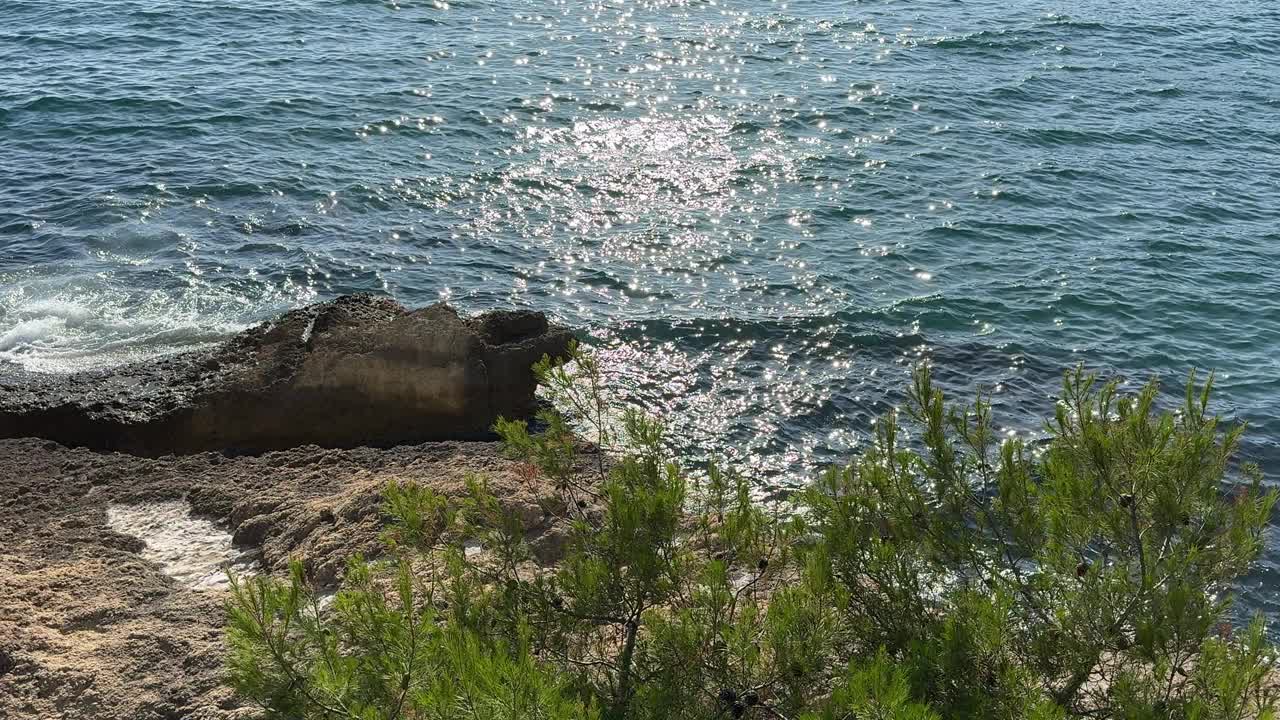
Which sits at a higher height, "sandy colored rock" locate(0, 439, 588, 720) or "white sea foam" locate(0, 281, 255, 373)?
"sandy colored rock" locate(0, 439, 588, 720)

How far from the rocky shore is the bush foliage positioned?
261 centimetres

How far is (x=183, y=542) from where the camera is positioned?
34.7 feet

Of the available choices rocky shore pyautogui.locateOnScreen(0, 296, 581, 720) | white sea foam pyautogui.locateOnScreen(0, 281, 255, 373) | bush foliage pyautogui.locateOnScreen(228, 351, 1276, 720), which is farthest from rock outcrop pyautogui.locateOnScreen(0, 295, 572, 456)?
bush foliage pyautogui.locateOnScreen(228, 351, 1276, 720)

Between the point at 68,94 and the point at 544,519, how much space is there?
18.1 metres

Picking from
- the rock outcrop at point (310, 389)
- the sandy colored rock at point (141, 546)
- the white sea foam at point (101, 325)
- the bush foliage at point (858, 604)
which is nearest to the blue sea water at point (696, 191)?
the white sea foam at point (101, 325)

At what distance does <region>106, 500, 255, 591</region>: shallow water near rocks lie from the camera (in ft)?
32.8

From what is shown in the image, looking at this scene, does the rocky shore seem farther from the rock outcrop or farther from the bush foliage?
the bush foliage

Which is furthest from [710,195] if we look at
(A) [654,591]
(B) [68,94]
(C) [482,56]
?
(A) [654,591]

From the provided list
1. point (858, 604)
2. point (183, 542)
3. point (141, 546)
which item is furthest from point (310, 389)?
point (858, 604)

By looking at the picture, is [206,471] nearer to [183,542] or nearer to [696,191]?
[183,542]

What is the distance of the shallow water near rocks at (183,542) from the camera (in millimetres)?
9984

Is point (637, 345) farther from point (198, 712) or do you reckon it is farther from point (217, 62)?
point (217, 62)

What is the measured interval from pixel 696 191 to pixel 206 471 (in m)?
10.6

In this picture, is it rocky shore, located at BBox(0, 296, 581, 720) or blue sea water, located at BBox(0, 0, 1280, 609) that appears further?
blue sea water, located at BBox(0, 0, 1280, 609)
